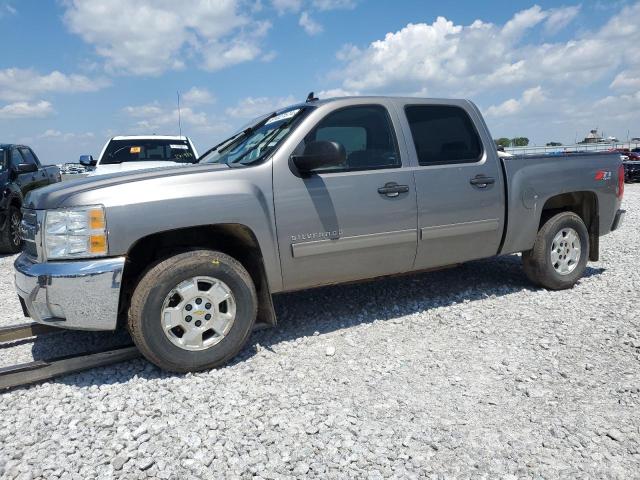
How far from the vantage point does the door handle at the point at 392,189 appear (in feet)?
12.7

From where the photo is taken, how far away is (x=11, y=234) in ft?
26.6

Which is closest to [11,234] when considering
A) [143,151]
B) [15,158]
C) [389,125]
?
[15,158]

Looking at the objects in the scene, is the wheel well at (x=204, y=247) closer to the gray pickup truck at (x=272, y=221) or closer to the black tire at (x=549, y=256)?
the gray pickup truck at (x=272, y=221)

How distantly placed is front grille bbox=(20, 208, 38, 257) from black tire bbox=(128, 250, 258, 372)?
76 centimetres

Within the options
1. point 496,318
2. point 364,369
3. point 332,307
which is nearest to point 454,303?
point 496,318

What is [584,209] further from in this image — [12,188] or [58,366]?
[12,188]

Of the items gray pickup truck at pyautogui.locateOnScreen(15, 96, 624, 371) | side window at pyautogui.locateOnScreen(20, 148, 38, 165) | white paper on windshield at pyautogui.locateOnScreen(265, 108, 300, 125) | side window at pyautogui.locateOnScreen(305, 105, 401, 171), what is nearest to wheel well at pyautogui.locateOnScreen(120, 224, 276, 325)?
gray pickup truck at pyautogui.locateOnScreen(15, 96, 624, 371)

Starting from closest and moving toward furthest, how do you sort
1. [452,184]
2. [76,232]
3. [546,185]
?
1. [76,232]
2. [452,184]
3. [546,185]

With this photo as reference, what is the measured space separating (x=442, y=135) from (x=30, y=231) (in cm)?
331

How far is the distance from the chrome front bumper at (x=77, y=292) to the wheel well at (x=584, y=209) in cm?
413

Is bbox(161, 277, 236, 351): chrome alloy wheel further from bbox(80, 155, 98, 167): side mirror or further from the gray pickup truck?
bbox(80, 155, 98, 167): side mirror

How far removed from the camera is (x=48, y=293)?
3.07m

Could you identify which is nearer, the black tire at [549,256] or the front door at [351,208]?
the front door at [351,208]

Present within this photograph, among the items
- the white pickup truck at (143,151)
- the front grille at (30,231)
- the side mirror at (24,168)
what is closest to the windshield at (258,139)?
the front grille at (30,231)
